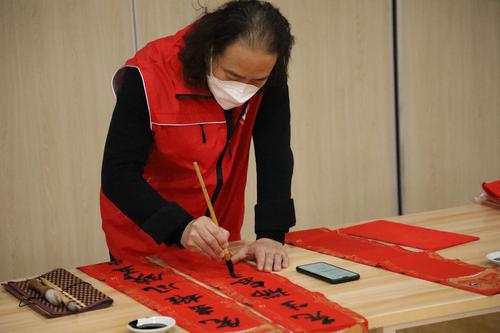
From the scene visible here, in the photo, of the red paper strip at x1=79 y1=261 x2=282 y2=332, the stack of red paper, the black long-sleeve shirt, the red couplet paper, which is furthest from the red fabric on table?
the red paper strip at x1=79 y1=261 x2=282 y2=332

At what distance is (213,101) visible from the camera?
1.79m

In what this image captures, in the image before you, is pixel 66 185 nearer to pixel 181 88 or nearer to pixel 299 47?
pixel 299 47

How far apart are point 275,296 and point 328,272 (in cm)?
19

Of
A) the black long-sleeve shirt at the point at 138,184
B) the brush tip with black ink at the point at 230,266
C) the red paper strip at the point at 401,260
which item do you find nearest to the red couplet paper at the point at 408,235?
the red paper strip at the point at 401,260

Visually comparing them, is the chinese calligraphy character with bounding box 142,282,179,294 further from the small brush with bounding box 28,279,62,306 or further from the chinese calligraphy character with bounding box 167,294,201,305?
the small brush with bounding box 28,279,62,306

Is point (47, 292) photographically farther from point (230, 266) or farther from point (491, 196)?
point (491, 196)

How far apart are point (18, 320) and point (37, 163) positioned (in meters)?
1.93

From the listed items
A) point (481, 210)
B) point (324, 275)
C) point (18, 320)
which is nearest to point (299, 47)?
point (481, 210)

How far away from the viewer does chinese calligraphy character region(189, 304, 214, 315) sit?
1358 mm

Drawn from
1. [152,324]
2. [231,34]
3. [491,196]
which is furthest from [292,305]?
[491,196]

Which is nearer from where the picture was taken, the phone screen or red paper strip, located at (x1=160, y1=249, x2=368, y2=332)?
red paper strip, located at (x1=160, y1=249, x2=368, y2=332)

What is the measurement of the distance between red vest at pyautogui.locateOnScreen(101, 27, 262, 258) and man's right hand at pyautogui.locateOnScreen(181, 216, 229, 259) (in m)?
0.23

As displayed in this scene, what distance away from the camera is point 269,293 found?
1461mm

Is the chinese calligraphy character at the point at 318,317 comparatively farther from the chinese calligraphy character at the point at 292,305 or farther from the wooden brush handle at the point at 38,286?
the wooden brush handle at the point at 38,286
